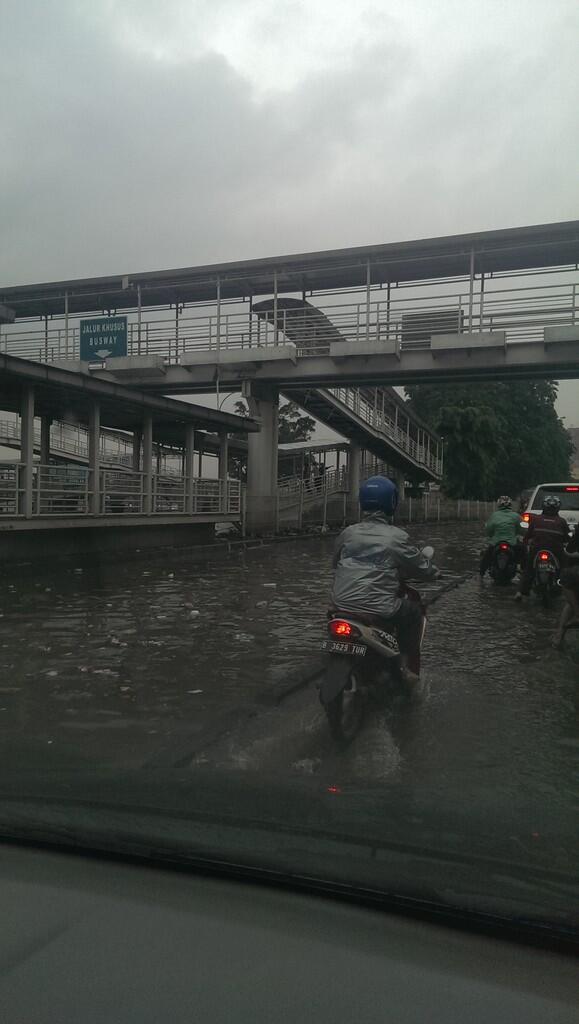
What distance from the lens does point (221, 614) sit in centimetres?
1054

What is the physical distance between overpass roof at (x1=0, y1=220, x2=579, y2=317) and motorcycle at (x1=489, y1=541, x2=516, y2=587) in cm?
1583

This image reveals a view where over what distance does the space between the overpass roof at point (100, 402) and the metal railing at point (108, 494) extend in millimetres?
1762

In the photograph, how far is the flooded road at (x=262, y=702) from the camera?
14.5 ft

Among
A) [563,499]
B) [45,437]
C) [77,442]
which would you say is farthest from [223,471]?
[563,499]

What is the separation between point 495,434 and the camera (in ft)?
166

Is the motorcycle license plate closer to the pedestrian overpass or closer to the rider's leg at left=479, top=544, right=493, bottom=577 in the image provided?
the rider's leg at left=479, top=544, right=493, bottom=577

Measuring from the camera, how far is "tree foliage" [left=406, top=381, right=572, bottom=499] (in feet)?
165

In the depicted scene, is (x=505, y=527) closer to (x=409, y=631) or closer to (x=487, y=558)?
(x=487, y=558)

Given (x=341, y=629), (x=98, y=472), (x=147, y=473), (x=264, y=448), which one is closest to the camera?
(x=341, y=629)

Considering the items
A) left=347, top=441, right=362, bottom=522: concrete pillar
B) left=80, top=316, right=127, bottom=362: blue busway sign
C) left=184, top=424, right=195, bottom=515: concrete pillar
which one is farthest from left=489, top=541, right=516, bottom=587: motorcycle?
left=347, top=441, right=362, bottom=522: concrete pillar

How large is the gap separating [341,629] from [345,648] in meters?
0.15

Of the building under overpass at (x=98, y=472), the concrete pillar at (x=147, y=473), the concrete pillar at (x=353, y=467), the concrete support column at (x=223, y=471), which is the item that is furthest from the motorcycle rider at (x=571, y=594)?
the concrete pillar at (x=353, y=467)

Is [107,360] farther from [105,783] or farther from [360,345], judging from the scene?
[105,783]

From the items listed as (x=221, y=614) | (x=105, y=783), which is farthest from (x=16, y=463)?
(x=105, y=783)
